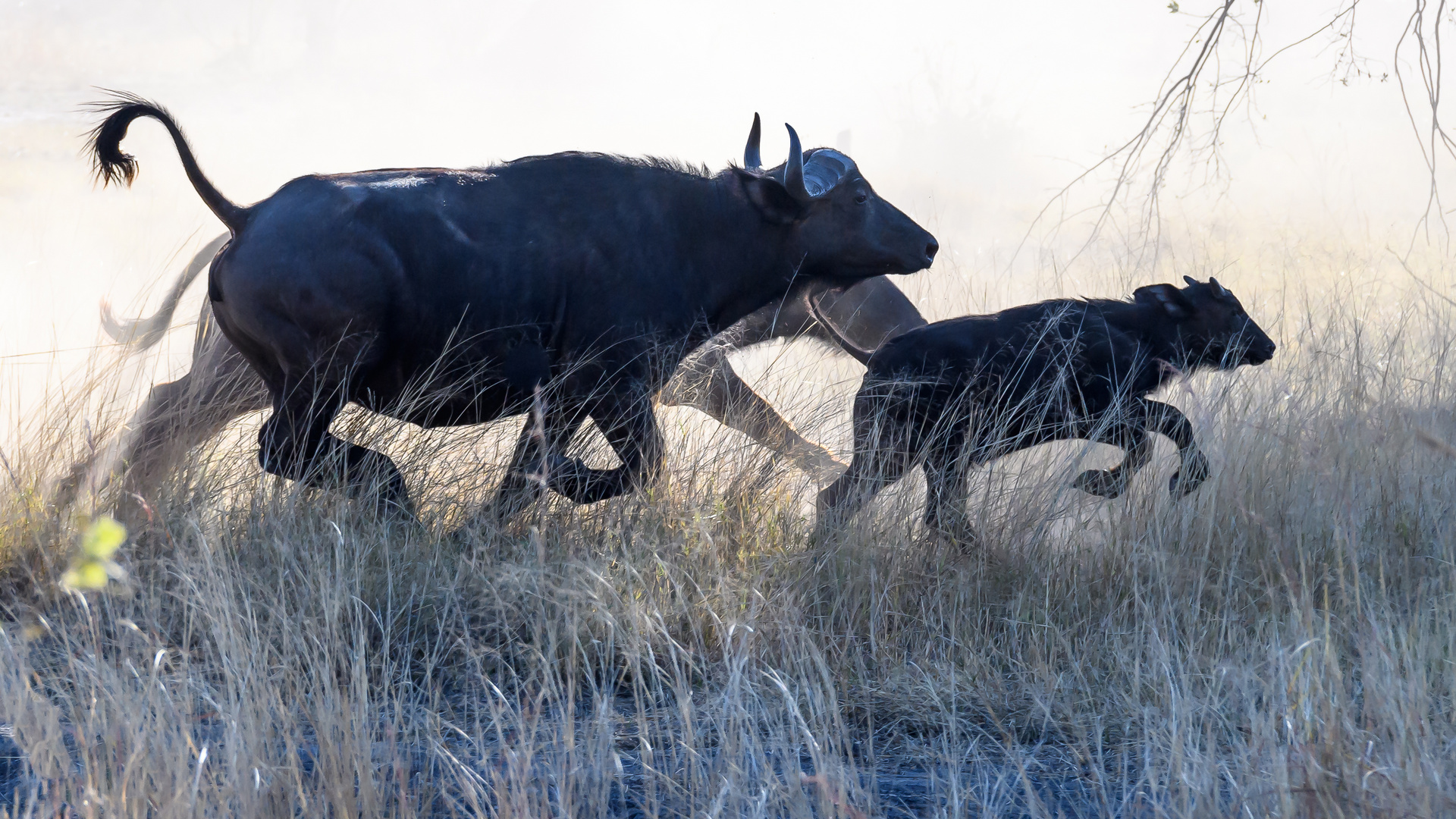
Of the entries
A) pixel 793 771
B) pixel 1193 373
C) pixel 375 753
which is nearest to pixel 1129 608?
pixel 1193 373

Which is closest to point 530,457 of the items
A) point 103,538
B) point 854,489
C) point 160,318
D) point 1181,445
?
point 854,489

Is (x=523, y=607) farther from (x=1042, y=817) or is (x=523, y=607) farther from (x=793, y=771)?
(x=1042, y=817)

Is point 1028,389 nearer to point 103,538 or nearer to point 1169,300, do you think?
point 1169,300

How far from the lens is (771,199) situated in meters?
4.72

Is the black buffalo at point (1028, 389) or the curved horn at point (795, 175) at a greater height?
the curved horn at point (795, 175)

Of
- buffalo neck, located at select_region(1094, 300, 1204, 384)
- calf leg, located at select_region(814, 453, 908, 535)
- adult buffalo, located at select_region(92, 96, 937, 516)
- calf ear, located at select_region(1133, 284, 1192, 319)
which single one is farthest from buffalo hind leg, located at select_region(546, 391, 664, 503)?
calf ear, located at select_region(1133, 284, 1192, 319)

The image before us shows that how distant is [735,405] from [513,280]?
5.25ft

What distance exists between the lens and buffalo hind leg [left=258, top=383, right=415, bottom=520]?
13.9ft

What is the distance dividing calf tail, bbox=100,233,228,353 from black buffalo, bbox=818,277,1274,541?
3479 millimetres

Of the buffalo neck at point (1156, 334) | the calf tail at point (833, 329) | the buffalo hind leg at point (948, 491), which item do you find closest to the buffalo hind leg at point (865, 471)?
the buffalo hind leg at point (948, 491)

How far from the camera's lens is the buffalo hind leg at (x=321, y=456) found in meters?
4.25

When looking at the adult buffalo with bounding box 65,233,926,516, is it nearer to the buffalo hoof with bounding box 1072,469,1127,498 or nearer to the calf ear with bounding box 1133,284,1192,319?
the buffalo hoof with bounding box 1072,469,1127,498

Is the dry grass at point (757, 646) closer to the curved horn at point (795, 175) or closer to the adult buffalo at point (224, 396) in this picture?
the adult buffalo at point (224, 396)

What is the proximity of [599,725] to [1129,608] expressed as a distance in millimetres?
1889
